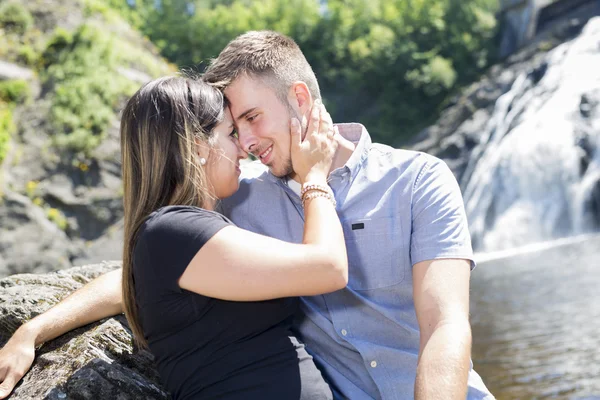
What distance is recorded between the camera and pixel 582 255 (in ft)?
47.2

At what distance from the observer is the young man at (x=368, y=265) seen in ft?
8.98

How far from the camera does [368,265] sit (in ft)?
9.80

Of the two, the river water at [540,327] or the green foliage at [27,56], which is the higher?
the green foliage at [27,56]

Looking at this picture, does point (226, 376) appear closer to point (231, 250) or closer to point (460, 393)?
point (231, 250)

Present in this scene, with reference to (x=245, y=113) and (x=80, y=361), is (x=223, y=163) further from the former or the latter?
(x=80, y=361)

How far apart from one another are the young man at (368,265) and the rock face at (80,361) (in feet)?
0.21

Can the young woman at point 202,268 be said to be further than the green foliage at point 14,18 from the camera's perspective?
No

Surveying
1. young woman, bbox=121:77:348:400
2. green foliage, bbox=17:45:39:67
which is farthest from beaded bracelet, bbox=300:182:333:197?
green foliage, bbox=17:45:39:67

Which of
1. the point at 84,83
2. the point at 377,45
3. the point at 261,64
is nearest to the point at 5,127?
the point at 84,83

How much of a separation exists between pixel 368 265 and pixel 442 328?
456 mm

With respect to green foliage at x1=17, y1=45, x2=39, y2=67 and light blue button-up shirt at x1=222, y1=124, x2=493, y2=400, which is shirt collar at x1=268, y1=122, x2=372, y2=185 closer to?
light blue button-up shirt at x1=222, y1=124, x2=493, y2=400

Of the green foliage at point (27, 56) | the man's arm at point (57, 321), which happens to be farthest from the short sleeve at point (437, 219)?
the green foliage at point (27, 56)

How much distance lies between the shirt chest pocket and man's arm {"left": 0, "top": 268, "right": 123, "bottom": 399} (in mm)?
1056

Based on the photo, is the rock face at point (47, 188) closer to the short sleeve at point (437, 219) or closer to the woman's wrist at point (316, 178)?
the woman's wrist at point (316, 178)
